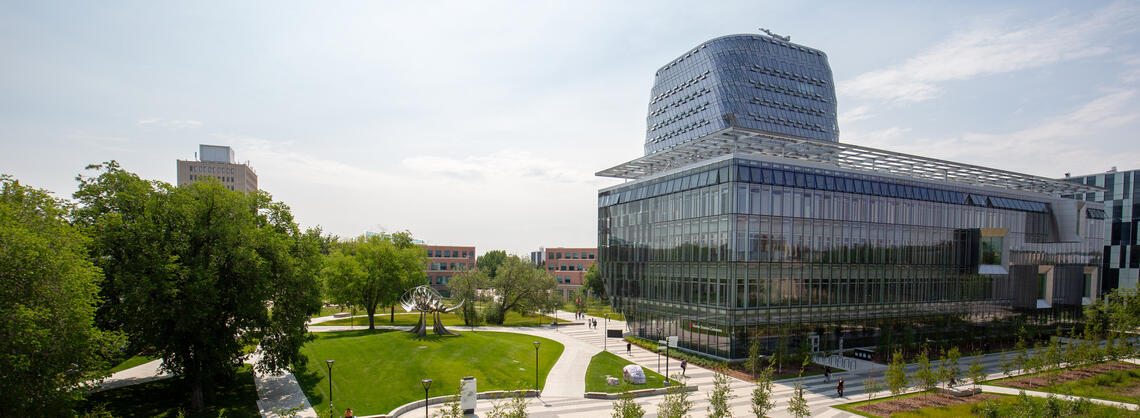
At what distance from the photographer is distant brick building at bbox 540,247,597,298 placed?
391 ft

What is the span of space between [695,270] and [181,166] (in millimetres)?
166555

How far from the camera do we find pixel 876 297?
154 feet

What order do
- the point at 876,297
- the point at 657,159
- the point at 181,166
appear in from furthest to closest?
the point at 181,166 → the point at 657,159 → the point at 876,297

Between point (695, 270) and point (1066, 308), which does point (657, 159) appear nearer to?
point (695, 270)

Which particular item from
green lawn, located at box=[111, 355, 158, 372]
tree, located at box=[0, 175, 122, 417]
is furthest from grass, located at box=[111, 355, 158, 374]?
tree, located at box=[0, 175, 122, 417]

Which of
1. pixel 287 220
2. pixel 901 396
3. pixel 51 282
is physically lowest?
pixel 901 396

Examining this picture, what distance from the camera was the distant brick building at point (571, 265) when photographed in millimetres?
119250

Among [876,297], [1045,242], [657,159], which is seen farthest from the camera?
[1045,242]

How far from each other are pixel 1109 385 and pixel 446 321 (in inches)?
2469

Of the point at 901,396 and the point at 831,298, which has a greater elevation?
the point at 831,298

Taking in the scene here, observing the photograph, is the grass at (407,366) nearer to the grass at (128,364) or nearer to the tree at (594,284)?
the grass at (128,364)

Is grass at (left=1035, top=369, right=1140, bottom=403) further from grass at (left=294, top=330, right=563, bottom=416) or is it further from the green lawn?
the green lawn

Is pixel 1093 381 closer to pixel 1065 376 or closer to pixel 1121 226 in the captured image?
pixel 1065 376

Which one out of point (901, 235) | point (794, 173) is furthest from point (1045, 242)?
point (794, 173)
